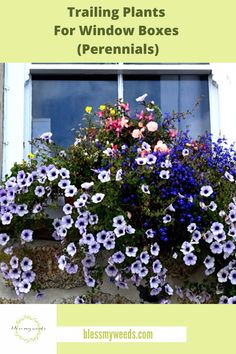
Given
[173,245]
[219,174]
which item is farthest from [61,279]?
[219,174]

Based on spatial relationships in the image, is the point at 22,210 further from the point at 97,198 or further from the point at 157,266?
the point at 157,266

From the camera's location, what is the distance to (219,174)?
3.86 meters

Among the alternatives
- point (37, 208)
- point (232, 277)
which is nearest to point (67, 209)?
point (37, 208)

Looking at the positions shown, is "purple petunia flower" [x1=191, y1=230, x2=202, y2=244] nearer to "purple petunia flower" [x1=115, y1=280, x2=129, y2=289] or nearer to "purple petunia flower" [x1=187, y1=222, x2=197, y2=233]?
"purple petunia flower" [x1=187, y1=222, x2=197, y2=233]

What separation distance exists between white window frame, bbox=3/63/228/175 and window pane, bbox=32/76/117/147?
1.7 inches

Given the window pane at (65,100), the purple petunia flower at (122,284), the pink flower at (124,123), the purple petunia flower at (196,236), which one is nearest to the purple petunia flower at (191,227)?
the purple petunia flower at (196,236)

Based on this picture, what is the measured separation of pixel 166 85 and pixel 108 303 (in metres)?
1.47

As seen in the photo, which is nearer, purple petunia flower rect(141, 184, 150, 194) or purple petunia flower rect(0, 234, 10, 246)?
purple petunia flower rect(141, 184, 150, 194)

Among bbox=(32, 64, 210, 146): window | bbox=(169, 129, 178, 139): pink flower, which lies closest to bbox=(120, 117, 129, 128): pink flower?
bbox=(169, 129, 178, 139): pink flower

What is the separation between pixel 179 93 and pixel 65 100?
2.31 ft

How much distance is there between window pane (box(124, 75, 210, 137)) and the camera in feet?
14.4

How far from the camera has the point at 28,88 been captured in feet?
14.4
